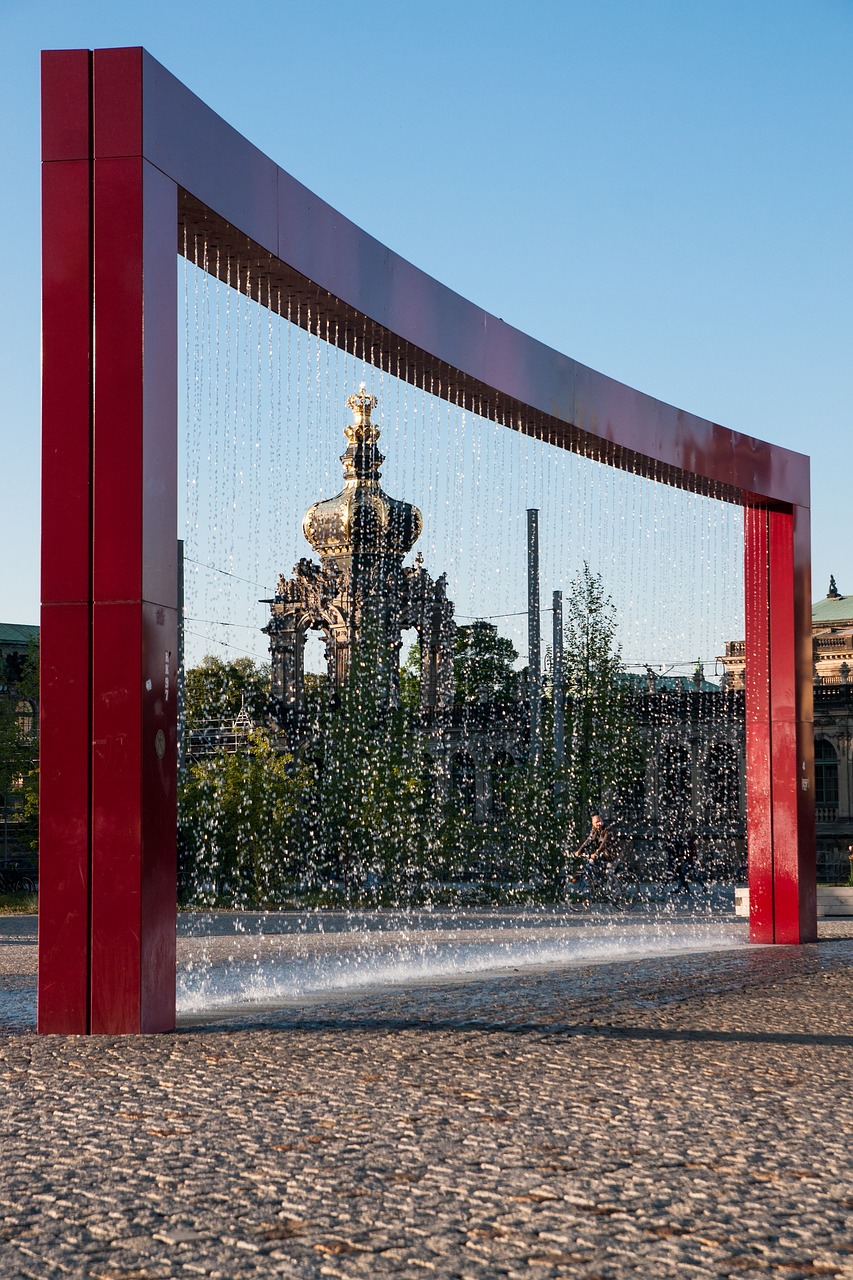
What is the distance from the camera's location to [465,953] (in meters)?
15.0

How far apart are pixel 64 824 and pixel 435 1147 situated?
142 inches

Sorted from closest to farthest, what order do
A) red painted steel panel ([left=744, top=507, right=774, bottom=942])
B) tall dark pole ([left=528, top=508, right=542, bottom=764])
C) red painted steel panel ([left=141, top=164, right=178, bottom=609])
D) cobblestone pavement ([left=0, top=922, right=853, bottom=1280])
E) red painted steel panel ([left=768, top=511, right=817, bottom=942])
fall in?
cobblestone pavement ([left=0, top=922, right=853, bottom=1280]), red painted steel panel ([left=141, top=164, right=178, bottom=609]), red painted steel panel ([left=768, top=511, right=817, bottom=942]), red painted steel panel ([left=744, top=507, right=774, bottom=942]), tall dark pole ([left=528, top=508, right=542, bottom=764])

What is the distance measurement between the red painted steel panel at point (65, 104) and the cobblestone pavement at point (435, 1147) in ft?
15.7

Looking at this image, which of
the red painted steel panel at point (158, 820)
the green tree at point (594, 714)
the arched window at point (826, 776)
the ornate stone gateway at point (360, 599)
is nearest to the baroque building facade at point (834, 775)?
the arched window at point (826, 776)

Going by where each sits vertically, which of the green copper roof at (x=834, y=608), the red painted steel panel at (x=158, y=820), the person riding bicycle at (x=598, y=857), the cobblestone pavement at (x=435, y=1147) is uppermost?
the green copper roof at (x=834, y=608)

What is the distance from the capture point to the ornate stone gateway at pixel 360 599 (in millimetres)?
28987

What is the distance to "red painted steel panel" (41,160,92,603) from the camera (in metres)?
8.26

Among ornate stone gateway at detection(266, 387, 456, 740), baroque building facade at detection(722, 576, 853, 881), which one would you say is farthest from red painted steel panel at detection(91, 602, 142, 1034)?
baroque building facade at detection(722, 576, 853, 881)

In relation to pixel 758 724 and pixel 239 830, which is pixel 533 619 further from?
pixel 758 724

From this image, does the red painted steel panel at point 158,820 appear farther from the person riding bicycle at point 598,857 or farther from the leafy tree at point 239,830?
the person riding bicycle at point 598,857

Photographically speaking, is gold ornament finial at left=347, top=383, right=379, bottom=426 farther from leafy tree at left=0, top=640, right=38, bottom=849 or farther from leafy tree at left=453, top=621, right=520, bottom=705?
leafy tree at left=0, top=640, right=38, bottom=849

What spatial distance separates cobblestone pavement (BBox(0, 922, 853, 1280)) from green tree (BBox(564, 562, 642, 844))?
21.7 metres

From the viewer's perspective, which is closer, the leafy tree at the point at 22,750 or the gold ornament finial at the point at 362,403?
the gold ornament finial at the point at 362,403

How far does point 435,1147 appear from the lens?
16.7ft
